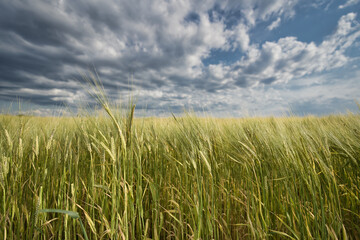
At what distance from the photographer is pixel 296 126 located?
1.71m

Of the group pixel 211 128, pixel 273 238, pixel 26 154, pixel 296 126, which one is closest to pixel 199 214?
pixel 273 238

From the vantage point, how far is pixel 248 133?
1811mm

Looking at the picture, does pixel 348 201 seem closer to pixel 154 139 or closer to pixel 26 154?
pixel 154 139

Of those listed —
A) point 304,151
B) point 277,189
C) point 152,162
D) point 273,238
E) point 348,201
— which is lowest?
point 273,238

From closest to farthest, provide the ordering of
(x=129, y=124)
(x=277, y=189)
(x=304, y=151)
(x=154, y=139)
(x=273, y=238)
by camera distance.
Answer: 1. (x=129, y=124)
2. (x=273, y=238)
3. (x=304, y=151)
4. (x=277, y=189)
5. (x=154, y=139)

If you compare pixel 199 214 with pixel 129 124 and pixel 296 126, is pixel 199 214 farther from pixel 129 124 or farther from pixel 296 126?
pixel 296 126

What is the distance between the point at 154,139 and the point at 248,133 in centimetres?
98

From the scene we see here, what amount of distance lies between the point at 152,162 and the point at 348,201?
1.75m

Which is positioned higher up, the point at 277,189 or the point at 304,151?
the point at 304,151

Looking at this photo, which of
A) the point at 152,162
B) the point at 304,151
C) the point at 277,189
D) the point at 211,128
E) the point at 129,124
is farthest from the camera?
the point at 211,128

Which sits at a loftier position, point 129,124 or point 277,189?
point 129,124

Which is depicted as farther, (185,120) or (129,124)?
(185,120)

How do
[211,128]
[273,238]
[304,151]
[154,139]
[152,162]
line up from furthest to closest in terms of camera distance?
[211,128], [154,139], [152,162], [304,151], [273,238]

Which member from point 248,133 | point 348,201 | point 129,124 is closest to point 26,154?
point 129,124
